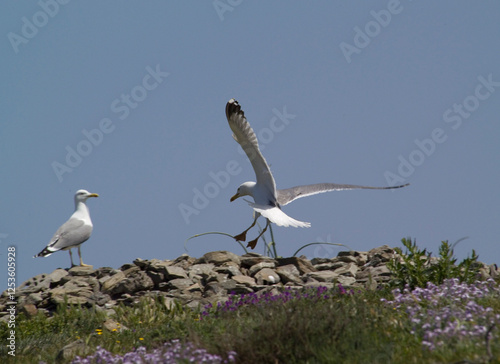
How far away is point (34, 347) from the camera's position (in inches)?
293

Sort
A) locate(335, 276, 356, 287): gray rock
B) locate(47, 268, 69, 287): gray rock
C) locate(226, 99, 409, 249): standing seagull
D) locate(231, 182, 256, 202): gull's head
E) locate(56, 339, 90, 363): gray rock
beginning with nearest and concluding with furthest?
locate(56, 339, 90, 363): gray rock, locate(335, 276, 356, 287): gray rock, locate(226, 99, 409, 249): standing seagull, locate(47, 268, 69, 287): gray rock, locate(231, 182, 256, 202): gull's head

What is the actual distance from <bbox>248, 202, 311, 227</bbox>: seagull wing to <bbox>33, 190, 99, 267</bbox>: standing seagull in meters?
3.71

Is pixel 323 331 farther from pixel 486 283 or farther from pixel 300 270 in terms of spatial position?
pixel 300 270

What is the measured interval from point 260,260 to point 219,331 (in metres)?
4.24

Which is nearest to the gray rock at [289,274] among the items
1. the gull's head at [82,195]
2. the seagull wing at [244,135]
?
the seagull wing at [244,135]

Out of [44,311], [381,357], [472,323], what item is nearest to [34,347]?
[44,311]

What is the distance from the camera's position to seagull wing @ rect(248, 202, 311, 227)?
9562 millimetres

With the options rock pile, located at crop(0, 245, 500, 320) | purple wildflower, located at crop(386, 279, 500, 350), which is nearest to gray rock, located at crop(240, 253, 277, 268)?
rock pile, located at crop(0, 245, 500, 320)

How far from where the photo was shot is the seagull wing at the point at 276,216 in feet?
31.4

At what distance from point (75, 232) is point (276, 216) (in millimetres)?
4202

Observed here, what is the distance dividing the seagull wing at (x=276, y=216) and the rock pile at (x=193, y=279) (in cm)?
67

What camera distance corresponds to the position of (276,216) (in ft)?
32.1

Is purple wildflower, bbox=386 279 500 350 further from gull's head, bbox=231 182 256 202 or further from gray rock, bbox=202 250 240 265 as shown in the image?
gull's head, bbox=231 182 256 202

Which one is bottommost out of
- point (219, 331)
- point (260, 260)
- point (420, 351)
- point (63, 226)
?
point (420, 351)
